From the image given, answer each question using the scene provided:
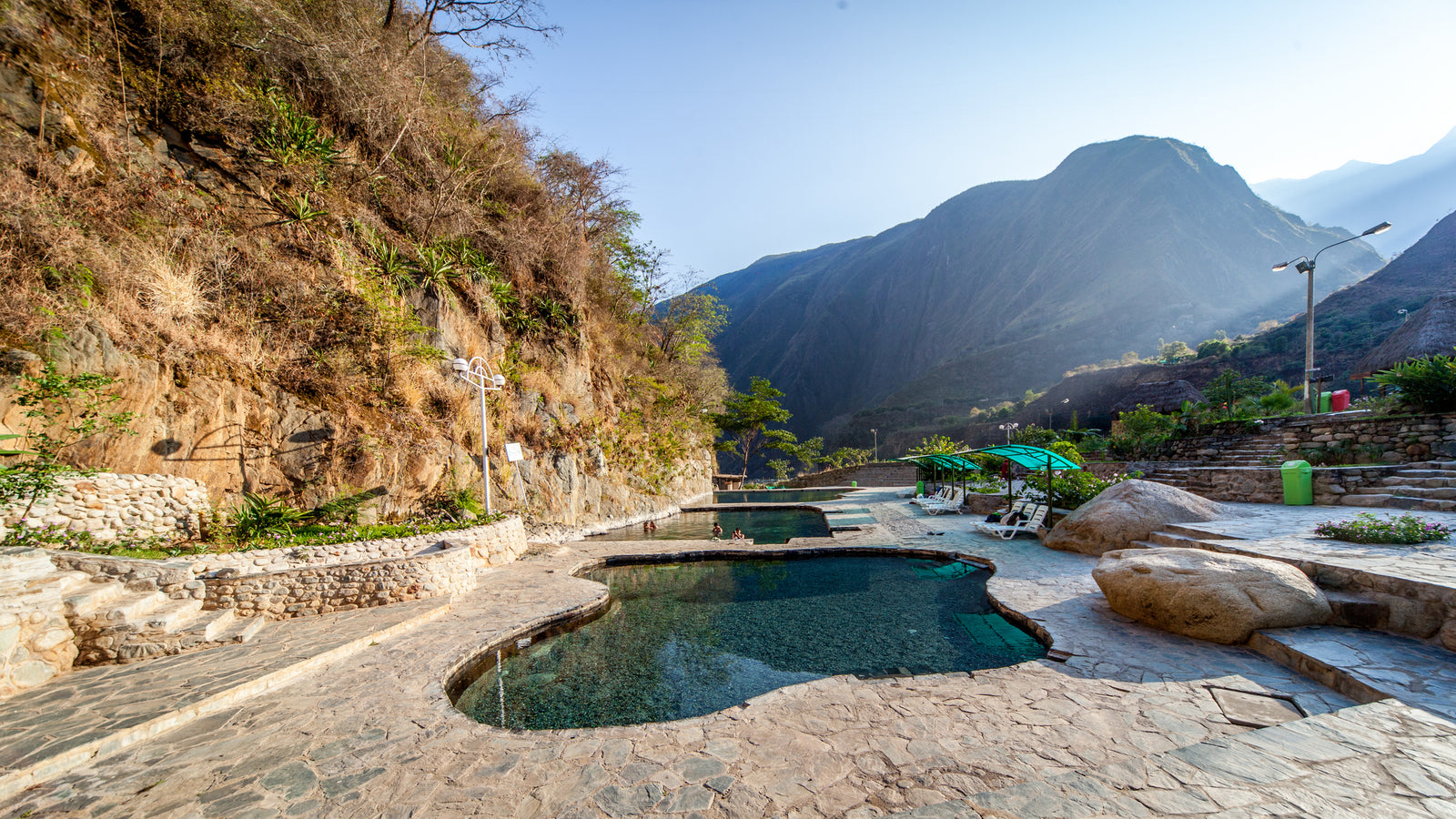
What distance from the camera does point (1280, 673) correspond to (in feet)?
12.0

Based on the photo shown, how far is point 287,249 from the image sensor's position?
27.2 ft

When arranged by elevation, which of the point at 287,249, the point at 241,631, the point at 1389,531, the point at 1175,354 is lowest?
the point at 241,631

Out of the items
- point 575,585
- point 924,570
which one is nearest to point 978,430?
point 924,570

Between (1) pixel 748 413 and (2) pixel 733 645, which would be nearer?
(2) pixel 733 645

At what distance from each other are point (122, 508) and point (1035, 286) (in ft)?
313

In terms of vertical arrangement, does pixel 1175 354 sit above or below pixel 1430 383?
above

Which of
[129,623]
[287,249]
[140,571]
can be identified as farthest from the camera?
[287,249]

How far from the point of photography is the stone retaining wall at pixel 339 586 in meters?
5.41

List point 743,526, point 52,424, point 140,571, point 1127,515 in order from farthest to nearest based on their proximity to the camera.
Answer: point 743,526 < point 1127,515 < point 52,424 < point 140,571

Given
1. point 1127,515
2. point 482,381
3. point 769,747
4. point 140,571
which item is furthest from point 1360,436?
point 140,571

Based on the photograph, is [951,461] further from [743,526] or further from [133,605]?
[133,605]

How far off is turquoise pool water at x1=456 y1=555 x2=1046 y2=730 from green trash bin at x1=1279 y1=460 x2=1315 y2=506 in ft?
20.9

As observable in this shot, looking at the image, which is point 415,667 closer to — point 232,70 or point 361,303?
point 361,303

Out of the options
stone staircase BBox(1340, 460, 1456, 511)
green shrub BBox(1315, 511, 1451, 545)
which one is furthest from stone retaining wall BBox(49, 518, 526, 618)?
stone staircase BBox(1340, 460, 1456, 511)
